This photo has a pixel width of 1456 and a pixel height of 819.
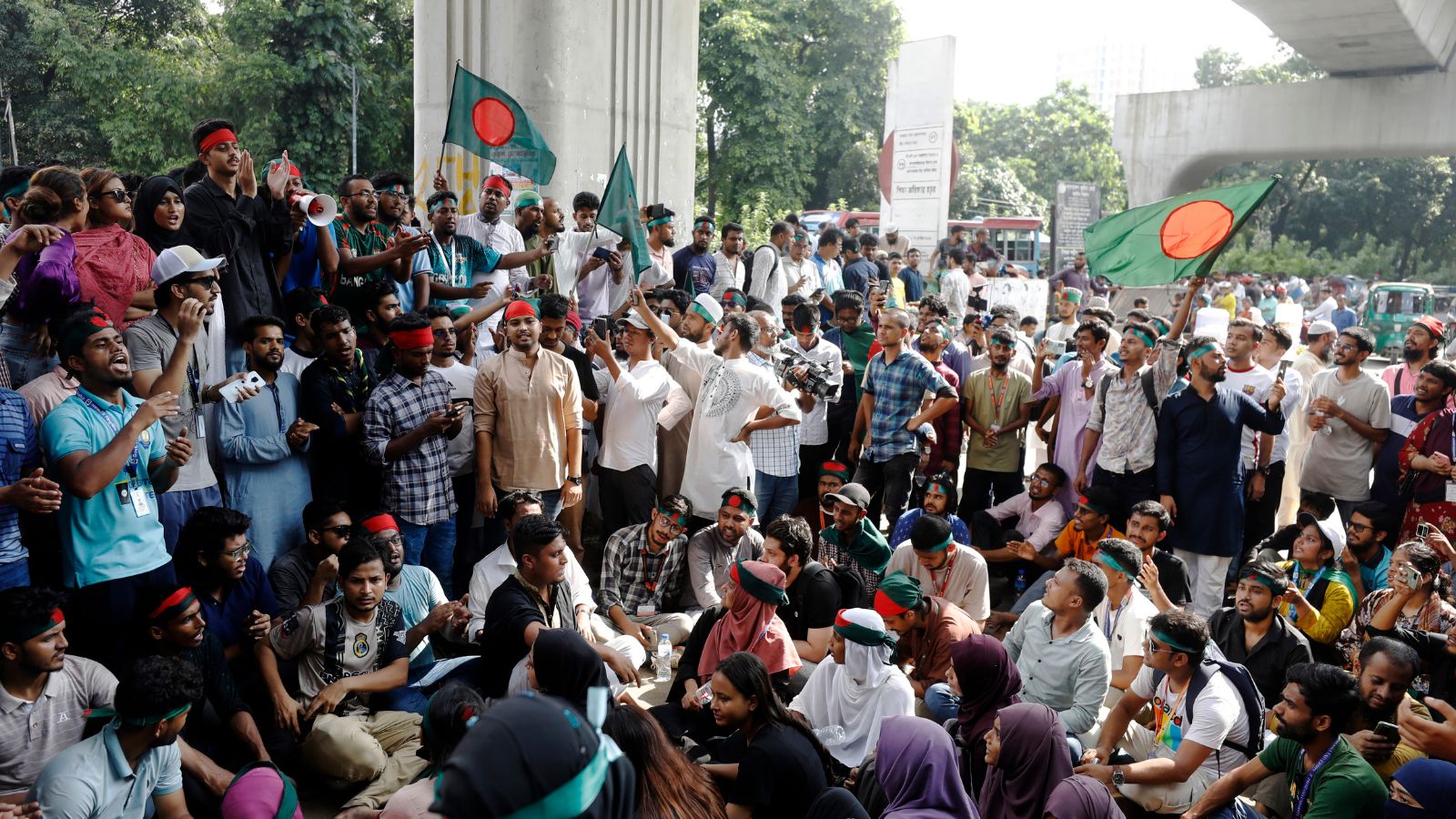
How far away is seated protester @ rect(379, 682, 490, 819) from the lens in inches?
135

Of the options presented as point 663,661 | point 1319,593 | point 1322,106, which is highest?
point 1322,106

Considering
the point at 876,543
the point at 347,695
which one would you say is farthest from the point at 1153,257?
the point at 347,695

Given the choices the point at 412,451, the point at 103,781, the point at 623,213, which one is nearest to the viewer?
the point at 103,781

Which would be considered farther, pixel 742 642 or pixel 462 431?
pixel 462 431

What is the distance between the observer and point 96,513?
14.1ft

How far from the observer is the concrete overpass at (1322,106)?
684 inches

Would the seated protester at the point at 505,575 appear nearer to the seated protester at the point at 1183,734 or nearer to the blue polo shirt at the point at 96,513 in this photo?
the blue polo shirt at the point at 96,513

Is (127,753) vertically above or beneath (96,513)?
beneath

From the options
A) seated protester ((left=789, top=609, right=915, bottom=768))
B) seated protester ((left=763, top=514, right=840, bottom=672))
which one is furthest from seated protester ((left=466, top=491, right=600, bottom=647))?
seated protester ((left=789, top=609, right=915, bottom=768))

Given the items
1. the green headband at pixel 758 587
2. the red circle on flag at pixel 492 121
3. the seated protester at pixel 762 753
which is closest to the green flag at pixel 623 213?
the red circle on flag at pixel 492 121

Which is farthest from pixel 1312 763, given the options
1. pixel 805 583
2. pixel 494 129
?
pixel 494 129

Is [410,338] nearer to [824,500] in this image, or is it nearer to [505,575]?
[505,575]

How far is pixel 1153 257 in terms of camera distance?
794cm

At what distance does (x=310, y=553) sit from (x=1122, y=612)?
154 inches
